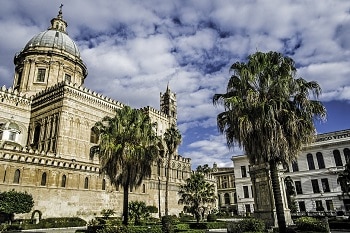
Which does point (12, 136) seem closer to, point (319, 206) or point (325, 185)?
point (319, 206)

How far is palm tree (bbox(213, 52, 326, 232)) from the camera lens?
14750 millimetres

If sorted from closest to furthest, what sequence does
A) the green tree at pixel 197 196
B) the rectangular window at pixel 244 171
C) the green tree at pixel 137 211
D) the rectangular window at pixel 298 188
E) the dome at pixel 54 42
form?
the green tree at pixel 137 211 < the green tree at pixel 197 196 < the rectangular window at pixel 298 188 < the rectangular window at pixel 244 171 < the dome at pixel 54 42

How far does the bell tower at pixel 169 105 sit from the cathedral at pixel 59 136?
0.81ft

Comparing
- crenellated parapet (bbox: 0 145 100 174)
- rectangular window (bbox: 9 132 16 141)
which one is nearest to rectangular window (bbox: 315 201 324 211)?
crenellated parapet (bbox: 0 145 100 174)

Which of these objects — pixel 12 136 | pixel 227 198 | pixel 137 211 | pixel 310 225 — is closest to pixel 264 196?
pixel 310 225

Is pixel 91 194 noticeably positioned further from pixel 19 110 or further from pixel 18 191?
pixel 19 110

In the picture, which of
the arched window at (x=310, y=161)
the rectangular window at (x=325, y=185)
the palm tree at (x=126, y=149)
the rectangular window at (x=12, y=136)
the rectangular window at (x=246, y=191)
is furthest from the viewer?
the rectangular window at (x=246, y=191)

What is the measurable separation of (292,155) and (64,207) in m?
28.7

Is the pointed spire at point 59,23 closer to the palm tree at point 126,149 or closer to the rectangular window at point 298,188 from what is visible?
the palm tree at point 126,149

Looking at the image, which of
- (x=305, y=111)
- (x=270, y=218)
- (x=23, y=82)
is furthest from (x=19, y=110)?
(x=305, y=111)

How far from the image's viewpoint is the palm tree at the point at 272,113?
48.4 ft

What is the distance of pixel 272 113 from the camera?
48.4 feet

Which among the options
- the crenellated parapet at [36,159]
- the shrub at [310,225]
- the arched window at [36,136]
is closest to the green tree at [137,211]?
the crenellated parapet at [36,159]

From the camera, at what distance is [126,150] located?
2244 cm
